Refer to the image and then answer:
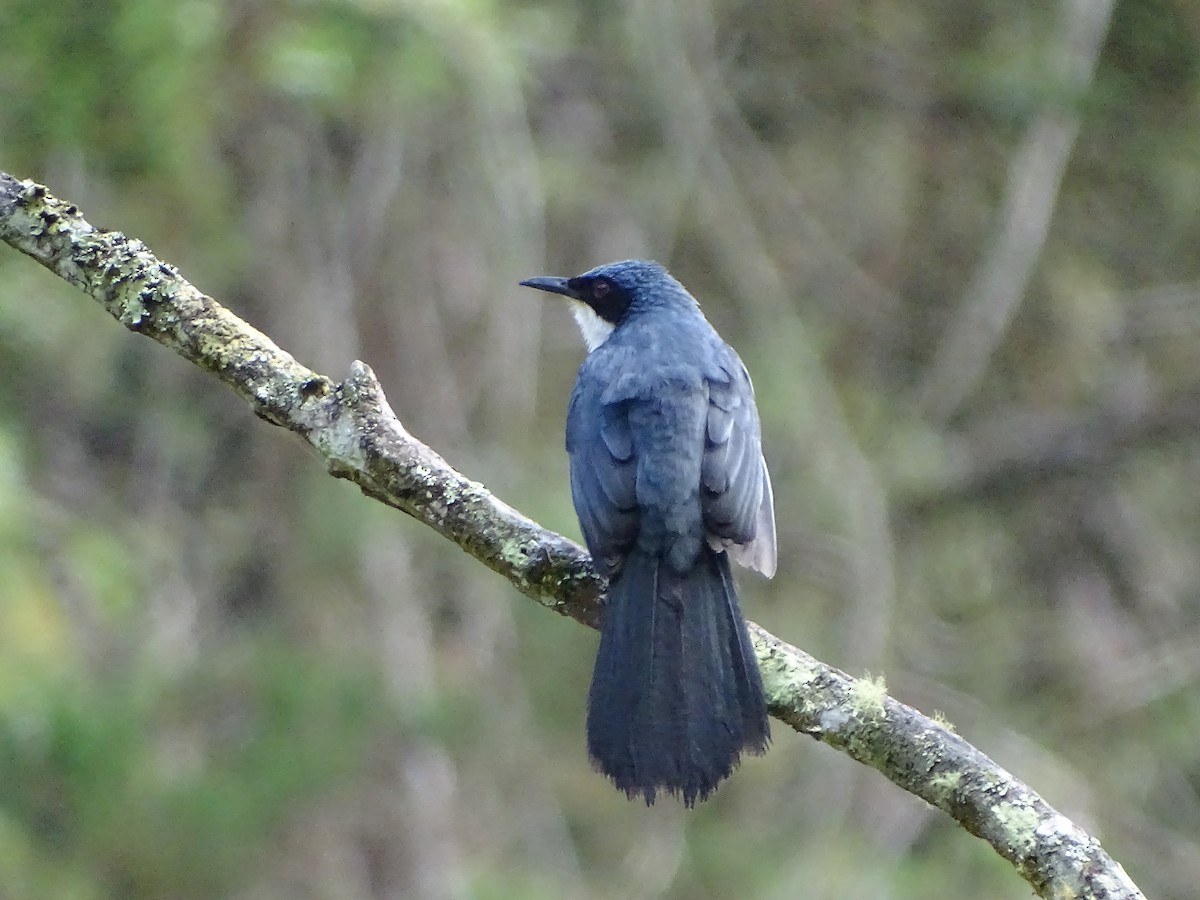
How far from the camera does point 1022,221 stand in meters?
7.15

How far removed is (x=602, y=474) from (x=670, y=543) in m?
0.38

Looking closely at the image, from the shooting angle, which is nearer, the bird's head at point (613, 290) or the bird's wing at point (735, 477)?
the bird's wing at point (735, 477)

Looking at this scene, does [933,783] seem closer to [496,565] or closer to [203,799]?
[496,565]

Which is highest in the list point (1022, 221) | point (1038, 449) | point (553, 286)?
point (1022, 221)

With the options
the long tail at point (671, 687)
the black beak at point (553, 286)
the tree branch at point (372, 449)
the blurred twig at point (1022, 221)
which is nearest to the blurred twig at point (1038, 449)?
the blurred twig at point (1022, 221)

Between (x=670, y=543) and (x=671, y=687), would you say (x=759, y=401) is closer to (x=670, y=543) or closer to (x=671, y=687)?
(x=670, y=543)

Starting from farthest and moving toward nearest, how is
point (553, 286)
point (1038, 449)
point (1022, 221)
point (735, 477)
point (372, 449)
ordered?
point (1038, 449), point (1022, 221), point (553, 286), point (735, 477), point (372, 449)

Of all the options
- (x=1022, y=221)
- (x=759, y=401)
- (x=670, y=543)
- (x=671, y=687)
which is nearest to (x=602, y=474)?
(x=670, y=543)

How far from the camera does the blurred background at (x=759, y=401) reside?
6.14 meters

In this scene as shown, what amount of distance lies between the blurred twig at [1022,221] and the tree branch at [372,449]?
4.18 meters

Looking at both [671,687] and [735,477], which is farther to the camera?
[735,477]

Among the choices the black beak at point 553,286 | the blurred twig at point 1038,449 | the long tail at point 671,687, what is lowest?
the long tail at point 671,687

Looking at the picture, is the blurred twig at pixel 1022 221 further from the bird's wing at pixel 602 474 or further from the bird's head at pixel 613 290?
the bird's wing at pixel 602 474

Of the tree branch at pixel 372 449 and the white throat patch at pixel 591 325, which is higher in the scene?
the white throat patch at pixel 591 325
